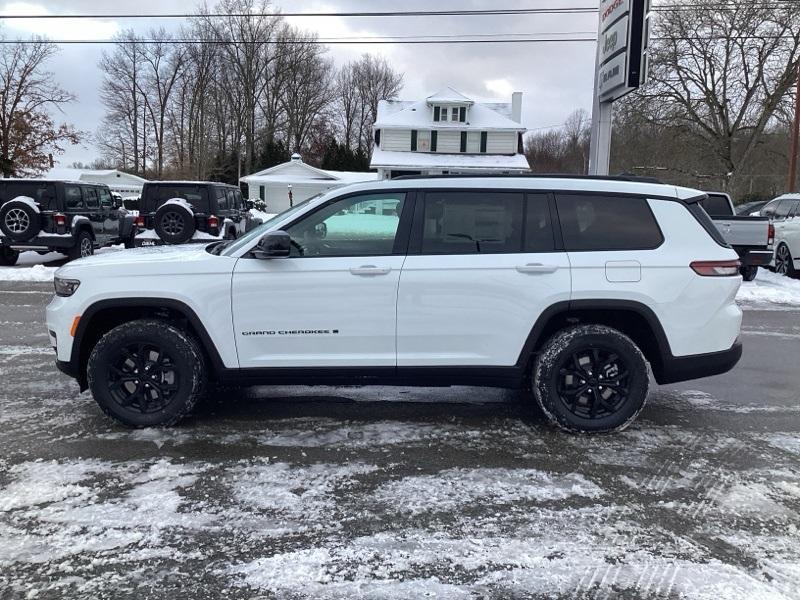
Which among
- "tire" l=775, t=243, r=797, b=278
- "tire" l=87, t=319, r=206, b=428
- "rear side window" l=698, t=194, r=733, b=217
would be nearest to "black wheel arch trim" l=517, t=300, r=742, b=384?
"tire" l=87, t=319, r=206, b=428

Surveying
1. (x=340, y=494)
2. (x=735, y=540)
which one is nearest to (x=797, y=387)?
(x=735, y=540)

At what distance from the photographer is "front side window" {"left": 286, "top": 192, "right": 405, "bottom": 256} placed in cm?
447

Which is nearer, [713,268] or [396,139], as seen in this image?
[713,268]

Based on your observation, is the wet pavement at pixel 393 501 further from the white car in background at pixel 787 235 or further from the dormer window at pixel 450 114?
the dormer window at pixel 450 114

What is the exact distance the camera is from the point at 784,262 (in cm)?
1412

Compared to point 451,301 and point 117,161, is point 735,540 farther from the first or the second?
point 117,161

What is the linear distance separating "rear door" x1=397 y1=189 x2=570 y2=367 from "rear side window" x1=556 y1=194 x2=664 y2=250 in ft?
0.44

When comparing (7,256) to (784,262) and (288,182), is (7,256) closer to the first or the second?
(784,262)

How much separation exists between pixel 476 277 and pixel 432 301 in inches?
13.6

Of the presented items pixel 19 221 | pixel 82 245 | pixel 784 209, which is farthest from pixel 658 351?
pixel 19 221

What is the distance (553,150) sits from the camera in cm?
8588

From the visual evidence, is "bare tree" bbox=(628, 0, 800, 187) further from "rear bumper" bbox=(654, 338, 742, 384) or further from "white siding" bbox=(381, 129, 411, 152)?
"rear bumper" bbox=(654, 338, 742, 384)

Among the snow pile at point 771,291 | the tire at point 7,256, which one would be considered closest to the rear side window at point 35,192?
the tire at point 7,256

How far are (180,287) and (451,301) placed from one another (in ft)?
6.17
